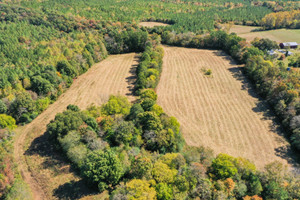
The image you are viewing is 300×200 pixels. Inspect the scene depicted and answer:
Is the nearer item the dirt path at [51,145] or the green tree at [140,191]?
the green tree at [140,191]

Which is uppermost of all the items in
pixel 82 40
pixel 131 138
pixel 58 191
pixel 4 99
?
pixel 82 40

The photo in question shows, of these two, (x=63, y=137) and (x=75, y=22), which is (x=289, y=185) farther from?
(x=75, y=22)

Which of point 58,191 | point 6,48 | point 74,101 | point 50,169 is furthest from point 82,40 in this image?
point 58,191

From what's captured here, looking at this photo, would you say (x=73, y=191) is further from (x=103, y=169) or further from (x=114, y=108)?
(x=114, y=108)

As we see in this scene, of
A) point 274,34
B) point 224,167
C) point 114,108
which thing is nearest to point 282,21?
point 274,34

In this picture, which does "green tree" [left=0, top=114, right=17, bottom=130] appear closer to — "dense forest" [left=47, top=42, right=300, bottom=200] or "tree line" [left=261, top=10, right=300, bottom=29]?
"dense forest" [left=47, top=42, right=300, bottom=200]

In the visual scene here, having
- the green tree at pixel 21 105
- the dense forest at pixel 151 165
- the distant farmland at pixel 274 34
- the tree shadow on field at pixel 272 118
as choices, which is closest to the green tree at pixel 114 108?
the dense forest at pixel 151 165

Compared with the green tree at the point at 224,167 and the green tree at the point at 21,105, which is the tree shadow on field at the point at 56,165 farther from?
the green tree at the point at 224,167

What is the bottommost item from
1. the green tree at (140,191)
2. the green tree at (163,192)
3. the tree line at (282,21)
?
the green tree at (163,192)
